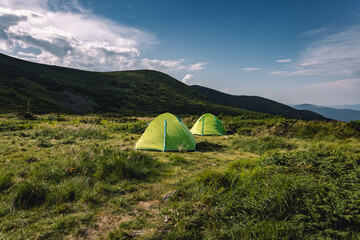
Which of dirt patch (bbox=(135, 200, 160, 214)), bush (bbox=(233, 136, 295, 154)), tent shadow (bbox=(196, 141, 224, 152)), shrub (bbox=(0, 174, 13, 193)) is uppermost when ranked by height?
bush (bbox=(233, 136, 295, 154))

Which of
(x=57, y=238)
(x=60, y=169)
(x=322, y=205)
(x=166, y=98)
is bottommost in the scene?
(x=57, y=238)

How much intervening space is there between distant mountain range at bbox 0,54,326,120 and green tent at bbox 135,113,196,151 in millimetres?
41204

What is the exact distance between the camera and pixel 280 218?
11.9ft

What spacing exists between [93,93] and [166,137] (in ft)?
298

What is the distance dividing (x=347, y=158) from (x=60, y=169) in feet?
29.2

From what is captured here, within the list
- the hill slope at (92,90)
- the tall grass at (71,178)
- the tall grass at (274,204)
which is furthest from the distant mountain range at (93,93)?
the tall grass at (274,204)

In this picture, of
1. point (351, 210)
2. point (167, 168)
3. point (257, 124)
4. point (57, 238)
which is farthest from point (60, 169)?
point (257, 124)

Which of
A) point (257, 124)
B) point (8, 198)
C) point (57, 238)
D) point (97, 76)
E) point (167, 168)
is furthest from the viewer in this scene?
point (97, 76)

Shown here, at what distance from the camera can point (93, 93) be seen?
89.4 m

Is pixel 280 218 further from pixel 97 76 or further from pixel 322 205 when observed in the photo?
pixel 97 76

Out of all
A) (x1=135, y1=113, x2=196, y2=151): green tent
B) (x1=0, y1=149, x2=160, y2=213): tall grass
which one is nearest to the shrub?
(x1=0, y1=149, x2=160, y2=213): tall grass

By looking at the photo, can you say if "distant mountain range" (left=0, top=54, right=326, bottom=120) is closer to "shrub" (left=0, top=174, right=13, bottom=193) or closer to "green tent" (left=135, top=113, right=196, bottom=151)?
"green tent" (left=135, top=113, right=196, bottom=151)

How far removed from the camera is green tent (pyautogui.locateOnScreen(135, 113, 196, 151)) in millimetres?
10273

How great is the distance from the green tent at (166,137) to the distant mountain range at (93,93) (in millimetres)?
41204
